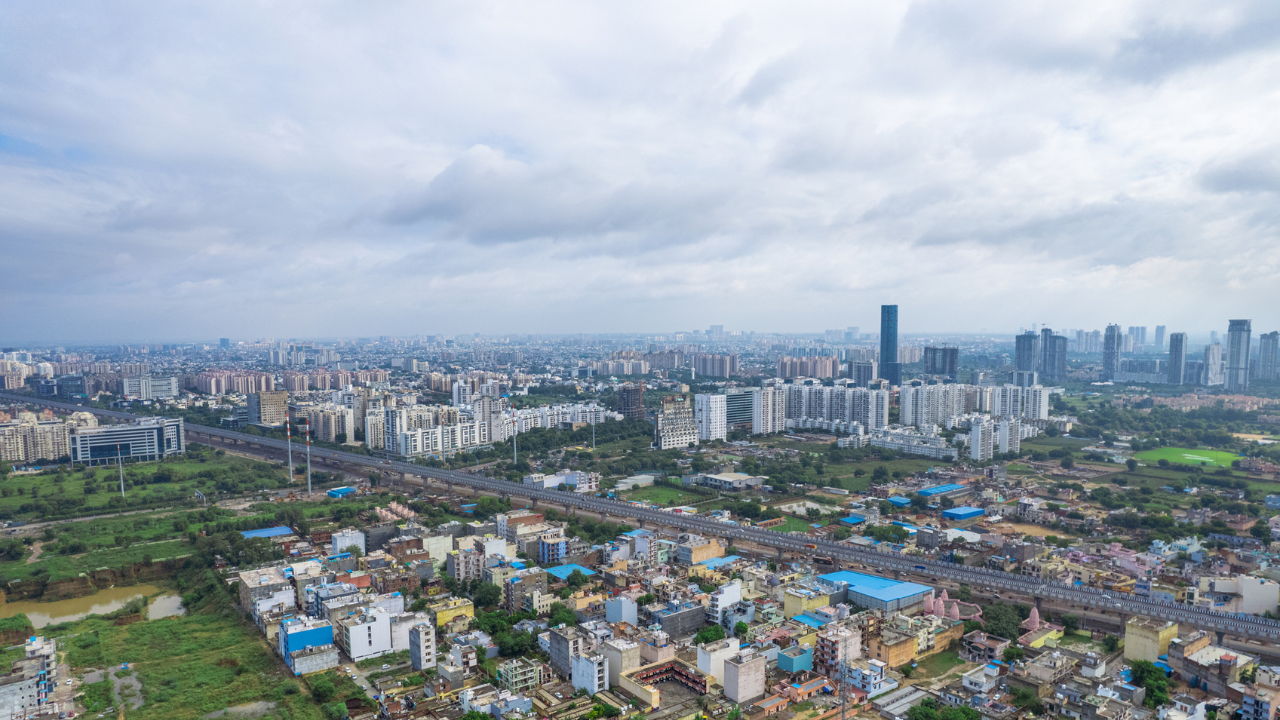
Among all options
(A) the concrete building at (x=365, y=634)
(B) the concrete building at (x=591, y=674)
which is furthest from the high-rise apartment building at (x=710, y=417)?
(B) the concrete building at (x=591, y=674)

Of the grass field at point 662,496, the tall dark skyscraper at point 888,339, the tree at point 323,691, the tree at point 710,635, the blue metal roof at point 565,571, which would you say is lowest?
the grass field at point 662,496

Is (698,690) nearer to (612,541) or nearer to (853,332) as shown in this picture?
(612,541)

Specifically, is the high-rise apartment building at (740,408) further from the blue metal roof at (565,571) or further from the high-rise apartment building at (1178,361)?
the high-rise apartment building at (1178,361)

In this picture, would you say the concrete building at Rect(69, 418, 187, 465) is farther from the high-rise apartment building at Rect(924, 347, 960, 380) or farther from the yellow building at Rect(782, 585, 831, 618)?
the high-rise apartment building at Rect(924, 347, 960, 380)

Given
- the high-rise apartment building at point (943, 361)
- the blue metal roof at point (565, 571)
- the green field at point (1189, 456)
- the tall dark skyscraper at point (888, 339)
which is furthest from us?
the high-rise apartment building at point (943, 361)

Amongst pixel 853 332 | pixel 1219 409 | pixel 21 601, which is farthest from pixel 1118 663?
pixel 853 332
